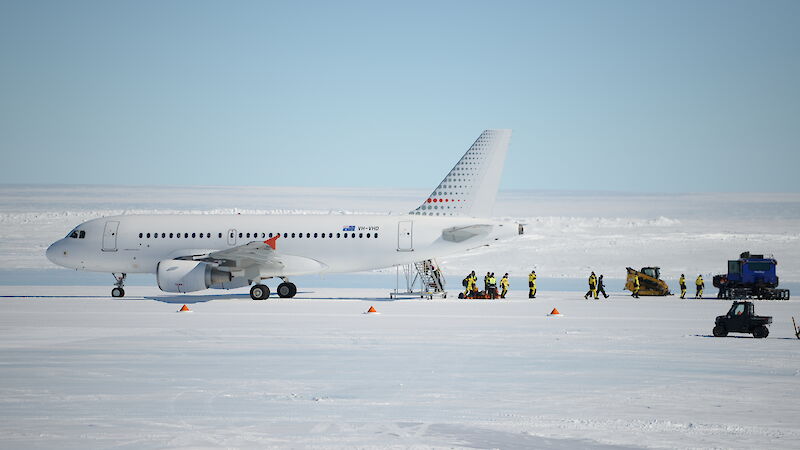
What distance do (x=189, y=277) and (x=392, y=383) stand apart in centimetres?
2601

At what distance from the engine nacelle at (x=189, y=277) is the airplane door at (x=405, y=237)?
8239mm

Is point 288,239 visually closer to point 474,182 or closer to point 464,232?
point 464,232

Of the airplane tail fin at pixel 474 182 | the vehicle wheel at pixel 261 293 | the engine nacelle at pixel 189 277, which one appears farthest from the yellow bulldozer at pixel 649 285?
the engine nacelle at pixel 189 277

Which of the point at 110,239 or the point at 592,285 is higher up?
the point at 110,239

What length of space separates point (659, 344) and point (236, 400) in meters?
13.2

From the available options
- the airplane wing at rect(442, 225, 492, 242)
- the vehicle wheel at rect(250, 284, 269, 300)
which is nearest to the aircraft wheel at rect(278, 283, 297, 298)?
the vehicle wheel at rect(250, 284, 269, 300)

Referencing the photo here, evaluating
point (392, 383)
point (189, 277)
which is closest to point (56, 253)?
point (189, 277)

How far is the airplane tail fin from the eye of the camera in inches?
1725

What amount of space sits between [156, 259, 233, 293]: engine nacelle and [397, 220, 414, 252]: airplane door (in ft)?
27.0

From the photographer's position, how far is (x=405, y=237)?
42719 mm

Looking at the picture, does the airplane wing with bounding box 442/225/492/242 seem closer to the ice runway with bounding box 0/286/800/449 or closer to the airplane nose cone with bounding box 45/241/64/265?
the ice runway with bounding box 0/286/800/449

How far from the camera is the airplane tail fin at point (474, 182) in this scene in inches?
1725

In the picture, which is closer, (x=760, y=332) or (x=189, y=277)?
(x=760, y=332)

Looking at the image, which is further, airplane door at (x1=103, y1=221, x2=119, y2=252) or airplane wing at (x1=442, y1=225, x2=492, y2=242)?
airplane door at (x1=103, y1=221, x2=119, y2=252)
